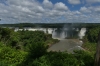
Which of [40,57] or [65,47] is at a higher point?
[40,57]

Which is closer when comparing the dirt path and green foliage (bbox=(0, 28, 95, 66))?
green foliage (bbox=(0, 28, 95, 66))

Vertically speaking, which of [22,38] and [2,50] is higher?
[2,50]

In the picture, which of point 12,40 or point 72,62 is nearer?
point 72,62

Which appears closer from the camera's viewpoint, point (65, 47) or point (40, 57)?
point (40, 57)

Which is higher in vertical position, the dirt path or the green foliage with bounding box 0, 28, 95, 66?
the green foliage with bounding box 0, 28, 95, 66

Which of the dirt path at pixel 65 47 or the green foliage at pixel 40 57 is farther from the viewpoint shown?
the dirt path at pixel 65 47

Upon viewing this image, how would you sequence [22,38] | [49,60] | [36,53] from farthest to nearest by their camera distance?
[22,38], [36,53], [49,60]

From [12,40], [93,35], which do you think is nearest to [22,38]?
[12,40]

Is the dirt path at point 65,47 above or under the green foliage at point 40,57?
under

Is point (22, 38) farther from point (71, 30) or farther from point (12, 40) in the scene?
point (71, 30)

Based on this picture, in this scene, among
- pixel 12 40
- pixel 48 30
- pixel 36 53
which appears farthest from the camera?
pixel 48 30

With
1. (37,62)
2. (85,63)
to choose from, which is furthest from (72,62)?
(37,62)
